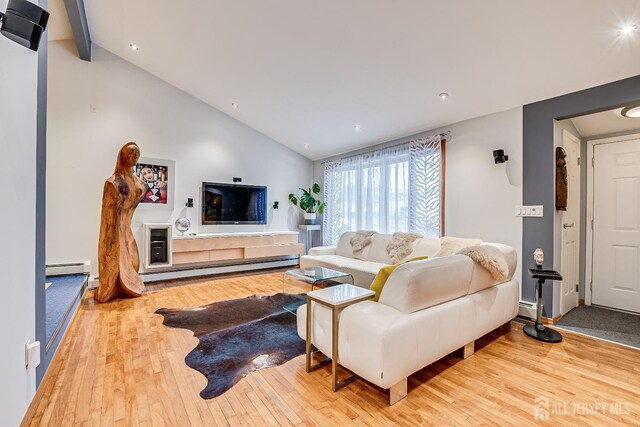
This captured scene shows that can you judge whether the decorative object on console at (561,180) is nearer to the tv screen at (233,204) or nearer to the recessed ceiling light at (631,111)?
the recessed ceiling light at (631,111)

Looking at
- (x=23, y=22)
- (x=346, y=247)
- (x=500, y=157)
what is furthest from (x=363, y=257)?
(x=23, y=22)

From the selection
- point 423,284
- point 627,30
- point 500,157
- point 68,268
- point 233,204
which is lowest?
point 68,268

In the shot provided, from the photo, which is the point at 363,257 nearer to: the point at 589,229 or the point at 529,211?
the point at 529,211

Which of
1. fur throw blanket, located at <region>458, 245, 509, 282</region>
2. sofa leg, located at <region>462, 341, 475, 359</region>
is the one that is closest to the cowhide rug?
sofa leg, located at <region>462, 341, 475, 359</region>

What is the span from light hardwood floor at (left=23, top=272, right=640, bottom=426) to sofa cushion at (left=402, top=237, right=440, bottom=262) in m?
1.27

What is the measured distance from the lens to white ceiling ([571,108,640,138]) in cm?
318

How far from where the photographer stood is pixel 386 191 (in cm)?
488

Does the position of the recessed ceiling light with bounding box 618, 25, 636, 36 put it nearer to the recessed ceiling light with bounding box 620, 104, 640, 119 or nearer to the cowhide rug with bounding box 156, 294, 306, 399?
the recessed ceiling light with bounding box 620, 104, 640, 119

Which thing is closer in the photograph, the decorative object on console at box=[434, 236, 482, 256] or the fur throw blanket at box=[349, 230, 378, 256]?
the decorative object on console at box=[434, 236, 482, 256]

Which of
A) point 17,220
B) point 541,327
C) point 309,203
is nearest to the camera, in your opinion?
point 17,220

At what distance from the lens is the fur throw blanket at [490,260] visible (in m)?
2.33

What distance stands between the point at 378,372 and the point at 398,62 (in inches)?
115

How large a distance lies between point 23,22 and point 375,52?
8.83 ft

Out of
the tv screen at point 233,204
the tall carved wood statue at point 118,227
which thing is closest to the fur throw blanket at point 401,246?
the tv screen at point 233,204
